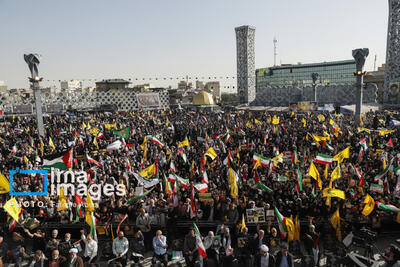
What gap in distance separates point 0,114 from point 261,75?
91117 millimetres

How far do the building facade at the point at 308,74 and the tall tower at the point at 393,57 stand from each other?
1768 inches

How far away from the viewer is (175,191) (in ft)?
31.4

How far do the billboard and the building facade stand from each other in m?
49.0

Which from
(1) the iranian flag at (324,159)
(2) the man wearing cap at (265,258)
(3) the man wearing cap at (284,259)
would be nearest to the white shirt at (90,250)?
(2) the man wearing cap at (265,258)

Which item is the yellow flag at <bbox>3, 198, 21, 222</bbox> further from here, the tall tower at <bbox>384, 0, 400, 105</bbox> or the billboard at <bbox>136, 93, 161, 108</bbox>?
the billboard at <bbox>136, 93, 161, 108</bbox>

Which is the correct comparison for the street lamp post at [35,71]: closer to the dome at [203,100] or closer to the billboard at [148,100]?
the billboard at [148,100]

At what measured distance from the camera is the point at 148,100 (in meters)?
59.7

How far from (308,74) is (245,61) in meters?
43.1

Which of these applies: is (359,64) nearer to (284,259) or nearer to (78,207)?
(284,259)

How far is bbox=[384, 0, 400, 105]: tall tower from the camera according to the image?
143ft

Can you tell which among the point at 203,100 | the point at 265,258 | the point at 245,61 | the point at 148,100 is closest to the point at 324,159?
the point at 265,258

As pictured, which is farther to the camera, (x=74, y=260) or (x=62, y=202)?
(x=62, y=202)

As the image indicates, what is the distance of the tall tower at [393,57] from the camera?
43.6 m

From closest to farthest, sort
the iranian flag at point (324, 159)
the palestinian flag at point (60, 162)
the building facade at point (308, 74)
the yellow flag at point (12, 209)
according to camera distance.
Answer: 1. the yellow flag at point (12, 209)
2. the palestinian flag at point (60, 162)
3. the iranian flag at point (324, 159)
4. the building facade at point (308, 74)
